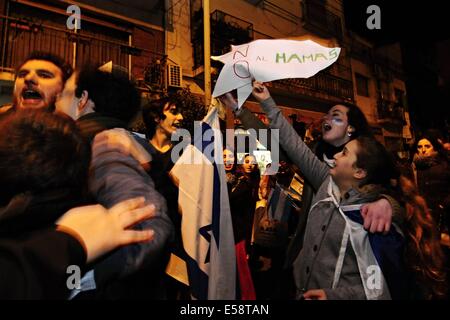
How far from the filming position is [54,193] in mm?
975

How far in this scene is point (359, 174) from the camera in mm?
1906

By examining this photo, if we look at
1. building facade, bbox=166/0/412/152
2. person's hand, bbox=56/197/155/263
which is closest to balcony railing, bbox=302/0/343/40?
building facade, bbox=166/0/412/152

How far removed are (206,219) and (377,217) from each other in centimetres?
100

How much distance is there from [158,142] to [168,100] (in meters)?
0.47

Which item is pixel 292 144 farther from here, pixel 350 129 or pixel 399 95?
pixel 399 95

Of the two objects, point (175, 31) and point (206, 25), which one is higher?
point (175, 31)

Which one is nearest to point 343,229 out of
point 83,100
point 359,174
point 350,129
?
point 359,174

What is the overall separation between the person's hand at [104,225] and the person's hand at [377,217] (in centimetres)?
115

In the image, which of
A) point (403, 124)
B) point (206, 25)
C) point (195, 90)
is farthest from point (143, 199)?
point (403, 124)

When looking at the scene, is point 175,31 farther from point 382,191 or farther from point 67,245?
point 67,245

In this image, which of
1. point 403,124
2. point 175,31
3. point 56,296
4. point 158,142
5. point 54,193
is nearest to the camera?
point 56,296

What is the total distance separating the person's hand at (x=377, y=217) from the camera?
1588mm

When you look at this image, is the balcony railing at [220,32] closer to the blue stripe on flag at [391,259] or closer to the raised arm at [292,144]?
the raised arm at [292,144]

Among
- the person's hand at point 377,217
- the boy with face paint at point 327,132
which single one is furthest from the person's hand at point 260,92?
the person's hand at point 377,217
